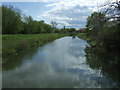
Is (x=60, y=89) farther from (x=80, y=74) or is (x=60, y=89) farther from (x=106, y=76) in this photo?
(x=106, y=76)

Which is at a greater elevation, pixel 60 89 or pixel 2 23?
pixel 2 23

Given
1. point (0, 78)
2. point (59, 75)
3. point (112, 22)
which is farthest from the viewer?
point (112, 22)

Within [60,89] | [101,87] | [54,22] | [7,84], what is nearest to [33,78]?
[7,84]

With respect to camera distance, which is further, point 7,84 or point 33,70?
point 33,70

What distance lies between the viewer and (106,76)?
8.85 m

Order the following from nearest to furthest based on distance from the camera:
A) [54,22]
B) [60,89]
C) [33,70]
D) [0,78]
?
1. [60,89]
2. [0,78]
3. [33,70]
4. [54,22]

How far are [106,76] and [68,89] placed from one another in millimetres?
3265

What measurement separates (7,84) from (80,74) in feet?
14.2

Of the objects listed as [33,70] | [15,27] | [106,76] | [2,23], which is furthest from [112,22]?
[15,27]

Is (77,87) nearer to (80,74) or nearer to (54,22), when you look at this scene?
(80,74)

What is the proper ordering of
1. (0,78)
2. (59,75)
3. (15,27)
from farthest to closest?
(15,27) < (59,75) < (0,78)

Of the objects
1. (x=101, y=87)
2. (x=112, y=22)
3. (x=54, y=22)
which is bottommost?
(x=101, y=87)

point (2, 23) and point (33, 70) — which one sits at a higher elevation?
point (2, 23)

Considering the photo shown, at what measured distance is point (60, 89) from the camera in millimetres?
6656
